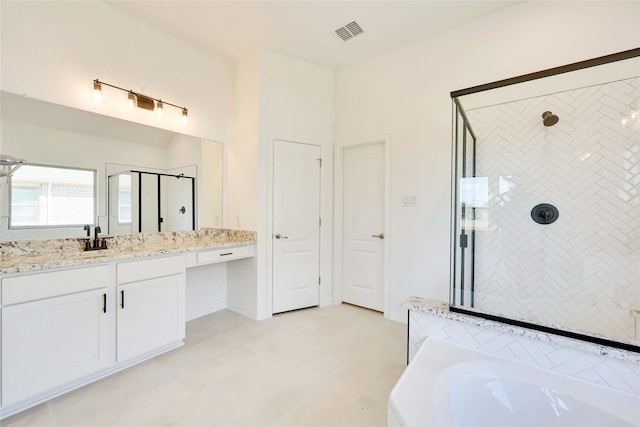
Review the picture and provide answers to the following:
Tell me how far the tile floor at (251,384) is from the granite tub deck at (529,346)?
1.76ft

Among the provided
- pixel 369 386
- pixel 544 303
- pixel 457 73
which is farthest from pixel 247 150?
pixel 544 303

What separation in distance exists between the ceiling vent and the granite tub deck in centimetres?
257

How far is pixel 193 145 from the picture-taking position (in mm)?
2916

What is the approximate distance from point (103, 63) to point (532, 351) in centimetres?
365

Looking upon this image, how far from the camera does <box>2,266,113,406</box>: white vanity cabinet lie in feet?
4.89

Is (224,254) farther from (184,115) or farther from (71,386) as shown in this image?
(184,115)

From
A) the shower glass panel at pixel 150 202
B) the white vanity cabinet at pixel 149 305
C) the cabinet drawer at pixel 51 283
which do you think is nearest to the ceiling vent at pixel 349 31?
the shower glass panel at pixel 150 202

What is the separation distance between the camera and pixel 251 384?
1.82 meters

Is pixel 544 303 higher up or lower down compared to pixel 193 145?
lower down

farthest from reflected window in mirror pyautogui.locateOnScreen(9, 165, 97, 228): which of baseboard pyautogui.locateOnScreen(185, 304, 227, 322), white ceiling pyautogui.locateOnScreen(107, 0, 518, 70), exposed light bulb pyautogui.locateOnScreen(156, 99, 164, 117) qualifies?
white ceiling pyautogui.locateOnScreen(107, 0, 518, 70)

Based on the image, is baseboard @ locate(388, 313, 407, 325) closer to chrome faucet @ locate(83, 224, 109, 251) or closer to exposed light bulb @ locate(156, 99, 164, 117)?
chrome faucet @ locate(83, 224, 109, 251)

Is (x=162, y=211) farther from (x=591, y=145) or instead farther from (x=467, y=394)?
(x=591, y=145)

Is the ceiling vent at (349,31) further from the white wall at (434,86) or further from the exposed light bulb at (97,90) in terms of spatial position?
the exposed light bulb at (97,90)

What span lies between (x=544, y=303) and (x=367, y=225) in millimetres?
1758
